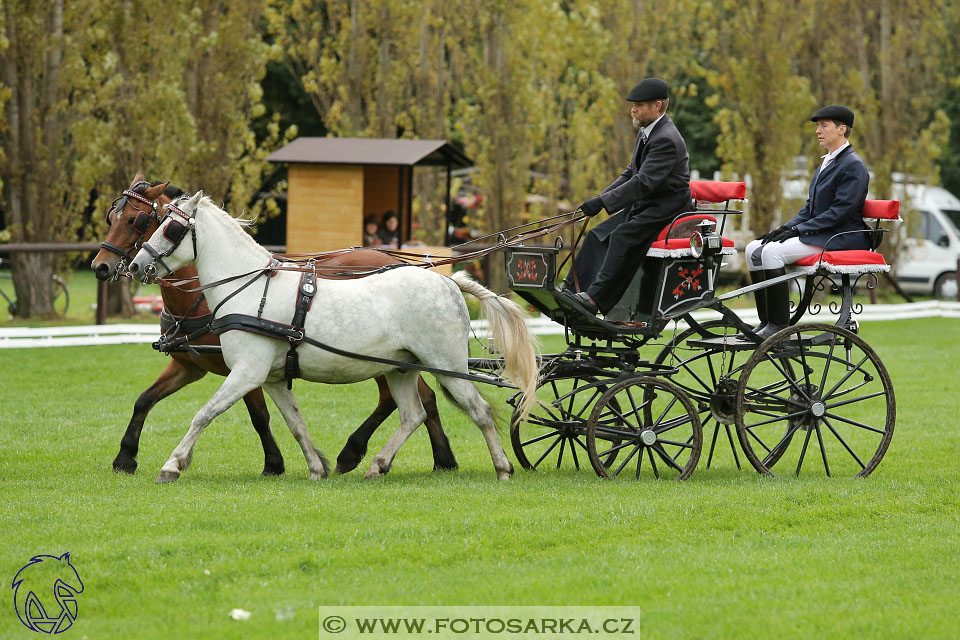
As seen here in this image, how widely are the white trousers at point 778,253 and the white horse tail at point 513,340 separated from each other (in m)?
1.66

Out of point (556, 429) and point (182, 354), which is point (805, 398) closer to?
point (556, 429)

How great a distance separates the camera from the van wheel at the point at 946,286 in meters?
25.3

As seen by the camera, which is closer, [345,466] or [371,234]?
[345,466]

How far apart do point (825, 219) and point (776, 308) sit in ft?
2.34

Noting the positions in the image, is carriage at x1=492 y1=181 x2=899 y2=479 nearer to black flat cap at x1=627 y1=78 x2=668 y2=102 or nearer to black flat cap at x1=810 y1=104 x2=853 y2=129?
black flat cap at x1=810 y1=104 x2=853 y2=129

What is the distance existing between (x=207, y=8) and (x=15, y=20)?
306 cm

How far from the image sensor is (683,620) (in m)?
4.64

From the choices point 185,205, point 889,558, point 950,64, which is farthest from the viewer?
point 950,64

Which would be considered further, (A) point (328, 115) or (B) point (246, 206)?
(A) point (328, 115)

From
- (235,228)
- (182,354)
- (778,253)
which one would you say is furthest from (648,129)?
(182,354)

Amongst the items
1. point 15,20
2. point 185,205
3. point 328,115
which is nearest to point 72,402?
point 185,205

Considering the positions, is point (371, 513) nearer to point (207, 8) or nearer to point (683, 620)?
point (683, 620)

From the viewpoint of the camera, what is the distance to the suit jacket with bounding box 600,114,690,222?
7219mm

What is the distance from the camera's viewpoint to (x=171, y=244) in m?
7.13
